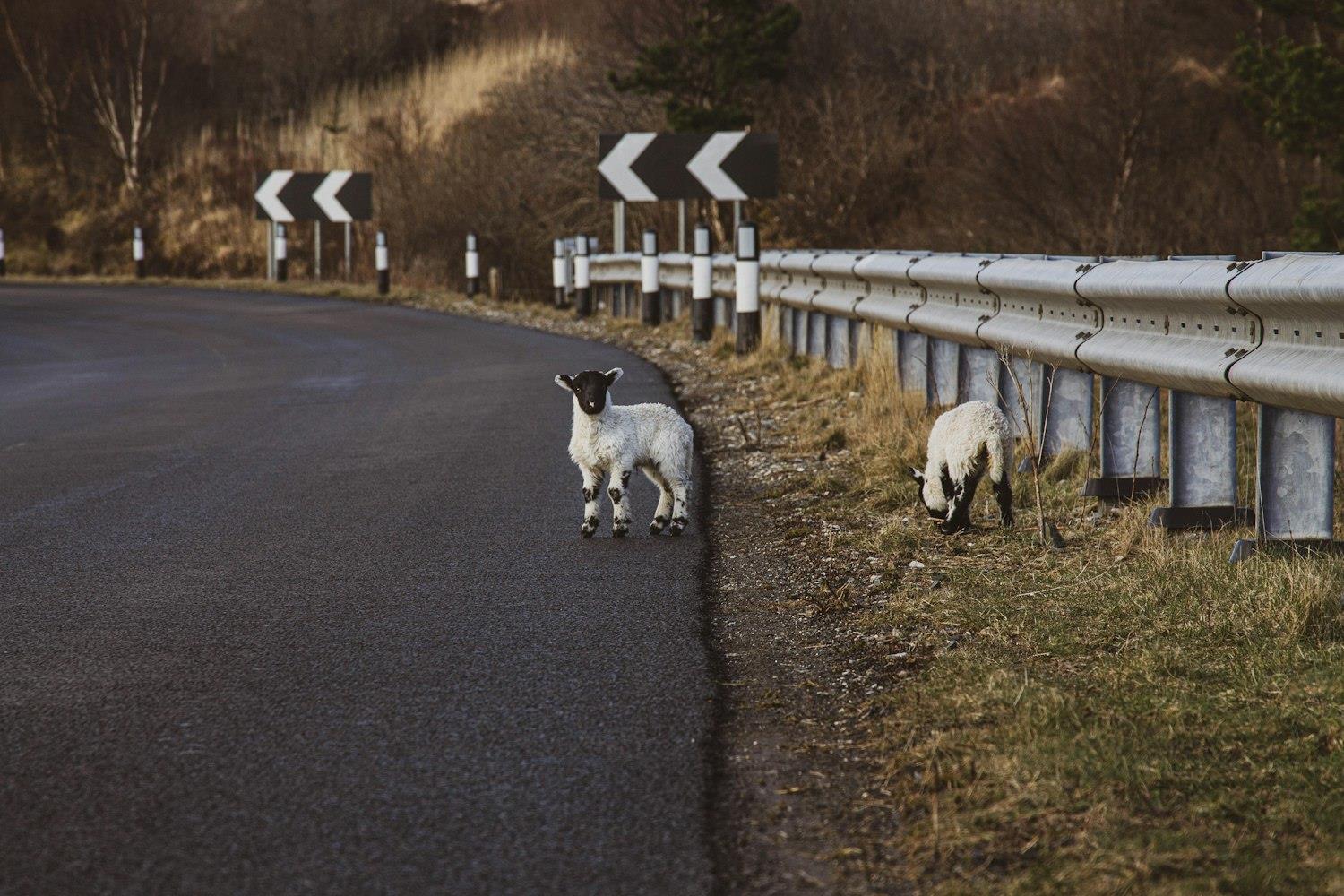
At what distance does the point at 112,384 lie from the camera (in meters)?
14.2

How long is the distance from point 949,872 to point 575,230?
88.5 feet

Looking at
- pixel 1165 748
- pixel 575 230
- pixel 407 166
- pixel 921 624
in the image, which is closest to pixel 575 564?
pixel 921 624

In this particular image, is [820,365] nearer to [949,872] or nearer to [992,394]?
[992,394]

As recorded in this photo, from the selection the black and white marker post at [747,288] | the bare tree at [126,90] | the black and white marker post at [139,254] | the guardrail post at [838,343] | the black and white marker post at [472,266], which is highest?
the bare tree at [126,90]

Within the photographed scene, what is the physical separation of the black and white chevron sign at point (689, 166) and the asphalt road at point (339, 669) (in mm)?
8580

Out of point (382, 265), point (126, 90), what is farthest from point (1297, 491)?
point (126, 90)

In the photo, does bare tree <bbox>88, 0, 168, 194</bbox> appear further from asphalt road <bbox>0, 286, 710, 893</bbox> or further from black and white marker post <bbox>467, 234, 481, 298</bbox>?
asphalt road <bbox>0, 286, 710, 893</bbox>

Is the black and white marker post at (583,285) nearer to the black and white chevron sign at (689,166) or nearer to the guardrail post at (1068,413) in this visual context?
the black and white chevron sign at (689,166)

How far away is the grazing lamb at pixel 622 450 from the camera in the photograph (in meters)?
6.89

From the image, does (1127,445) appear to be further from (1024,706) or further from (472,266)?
(472,266)

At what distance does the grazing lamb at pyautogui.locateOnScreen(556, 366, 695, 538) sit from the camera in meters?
6.89

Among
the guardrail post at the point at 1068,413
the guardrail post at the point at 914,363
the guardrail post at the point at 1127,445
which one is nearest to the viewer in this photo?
the guardrail post at the point at 1127,445

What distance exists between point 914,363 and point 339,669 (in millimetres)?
6513

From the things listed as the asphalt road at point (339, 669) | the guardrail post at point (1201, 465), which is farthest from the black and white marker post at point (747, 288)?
the guardrail post at point (1201, 465)
